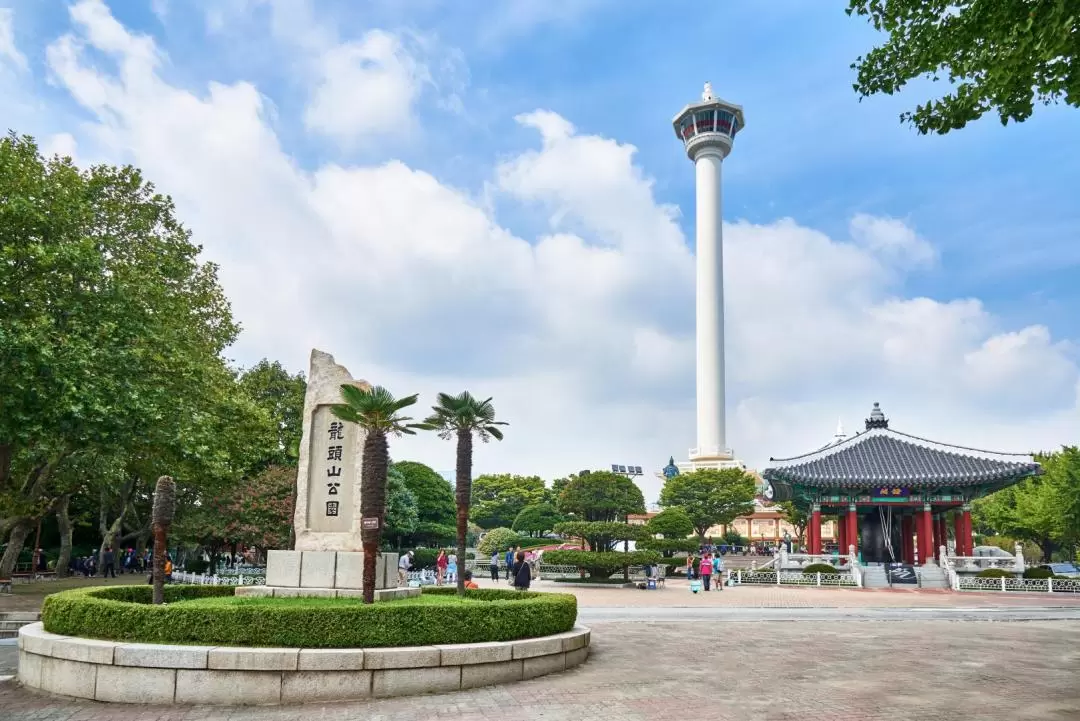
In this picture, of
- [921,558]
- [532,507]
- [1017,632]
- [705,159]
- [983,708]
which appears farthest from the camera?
[705,159]

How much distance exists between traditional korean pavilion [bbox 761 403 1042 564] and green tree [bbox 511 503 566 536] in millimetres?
27050

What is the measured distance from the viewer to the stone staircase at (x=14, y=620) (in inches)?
623

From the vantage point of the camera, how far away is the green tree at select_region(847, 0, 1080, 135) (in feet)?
30.5

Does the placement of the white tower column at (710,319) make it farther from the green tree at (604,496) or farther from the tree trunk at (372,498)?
the tree trunk at (372,498)

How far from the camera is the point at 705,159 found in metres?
94.4

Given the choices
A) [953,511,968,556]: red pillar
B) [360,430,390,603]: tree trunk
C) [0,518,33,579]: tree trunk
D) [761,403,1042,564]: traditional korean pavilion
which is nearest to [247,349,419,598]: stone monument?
[360,430,390,603]: tree trunk

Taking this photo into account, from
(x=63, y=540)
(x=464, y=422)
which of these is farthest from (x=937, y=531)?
(x=63, y=540)

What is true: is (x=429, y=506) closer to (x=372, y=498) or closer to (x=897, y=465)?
(x=897, y=465)

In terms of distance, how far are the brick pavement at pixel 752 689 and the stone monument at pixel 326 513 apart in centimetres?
413

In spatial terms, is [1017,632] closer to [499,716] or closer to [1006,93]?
[1006,93]

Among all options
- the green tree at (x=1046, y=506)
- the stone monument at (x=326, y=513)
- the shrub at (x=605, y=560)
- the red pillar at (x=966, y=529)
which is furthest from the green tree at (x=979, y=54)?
the green tree at (x=1046, y=506)

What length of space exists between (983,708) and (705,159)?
90.9 metres

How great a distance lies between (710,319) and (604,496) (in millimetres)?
50377

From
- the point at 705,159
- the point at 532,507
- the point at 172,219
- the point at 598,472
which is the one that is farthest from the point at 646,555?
the point at 705,159
